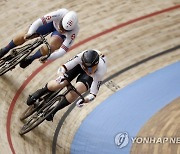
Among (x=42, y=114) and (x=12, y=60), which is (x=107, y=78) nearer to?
(x=12, y=60)

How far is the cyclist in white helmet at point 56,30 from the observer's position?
6742 millimetres

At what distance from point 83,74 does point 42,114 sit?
0.85 meters

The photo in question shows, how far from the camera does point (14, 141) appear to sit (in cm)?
649

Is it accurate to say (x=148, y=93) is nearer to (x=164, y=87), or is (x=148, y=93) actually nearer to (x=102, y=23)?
(x=164, y=87)

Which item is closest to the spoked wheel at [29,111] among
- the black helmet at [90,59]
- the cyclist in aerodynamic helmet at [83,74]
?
the cyclist in aerodynamic helmet at [83,74]

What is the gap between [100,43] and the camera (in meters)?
9.27

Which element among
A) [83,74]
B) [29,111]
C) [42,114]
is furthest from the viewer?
[29,111]

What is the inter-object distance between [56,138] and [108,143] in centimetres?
82

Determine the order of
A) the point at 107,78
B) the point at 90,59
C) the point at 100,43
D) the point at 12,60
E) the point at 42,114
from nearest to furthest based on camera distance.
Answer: the point at 90,59 → the point at 42,114 → the point at 12,60 → the point at 107,78 → the point at 100,43

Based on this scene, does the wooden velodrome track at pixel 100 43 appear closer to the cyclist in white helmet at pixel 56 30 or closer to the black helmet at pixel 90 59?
the cyclist in white helmet at pixel 56 30

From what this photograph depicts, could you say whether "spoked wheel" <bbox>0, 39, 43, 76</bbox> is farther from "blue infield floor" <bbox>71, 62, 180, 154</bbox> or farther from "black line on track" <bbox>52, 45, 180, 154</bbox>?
"blue infield floor" <bbox>71, 62, 180, 154</bbox>

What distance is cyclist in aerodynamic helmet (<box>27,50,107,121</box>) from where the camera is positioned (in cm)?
613

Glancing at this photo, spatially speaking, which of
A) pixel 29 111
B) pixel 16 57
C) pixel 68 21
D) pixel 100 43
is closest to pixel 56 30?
pixel 68 21

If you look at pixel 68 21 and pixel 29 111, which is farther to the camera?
pixel 29 111
